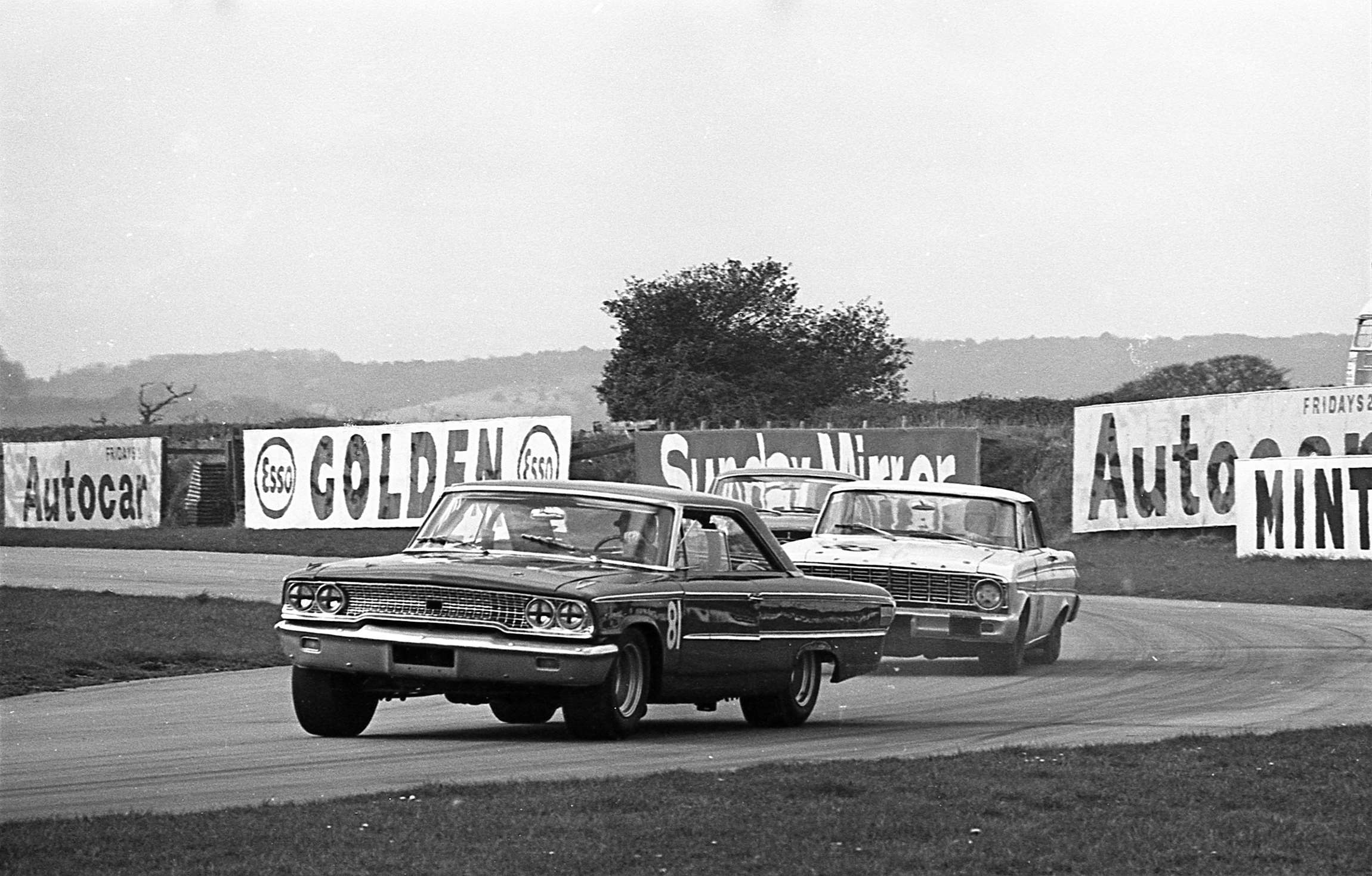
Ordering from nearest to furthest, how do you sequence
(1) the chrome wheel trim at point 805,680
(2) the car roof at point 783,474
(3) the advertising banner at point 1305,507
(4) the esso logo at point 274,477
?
(1) the chrome wheel trim at point 805,680
(2) the car roof at point 783,474
(3) the advertising banner at point 1305,507
(4) the esso logo at point 274,477

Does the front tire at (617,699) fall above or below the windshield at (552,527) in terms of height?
below

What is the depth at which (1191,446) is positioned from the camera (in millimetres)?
35688

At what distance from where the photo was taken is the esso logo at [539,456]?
127 feet

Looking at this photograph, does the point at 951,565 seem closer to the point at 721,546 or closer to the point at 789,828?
the point at 721,546

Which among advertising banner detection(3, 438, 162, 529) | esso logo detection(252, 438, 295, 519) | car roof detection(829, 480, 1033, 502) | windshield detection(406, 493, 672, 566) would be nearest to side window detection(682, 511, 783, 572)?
windshield detection(406, 493, 672, 566)

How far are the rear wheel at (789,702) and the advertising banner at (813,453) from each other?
23.2 metres

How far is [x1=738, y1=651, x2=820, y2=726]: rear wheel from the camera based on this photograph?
12.0 m

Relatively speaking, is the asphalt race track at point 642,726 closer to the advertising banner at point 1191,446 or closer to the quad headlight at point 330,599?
the quad headlight at point 330,599

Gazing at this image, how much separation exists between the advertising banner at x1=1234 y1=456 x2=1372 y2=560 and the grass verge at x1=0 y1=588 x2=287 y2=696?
604 inches

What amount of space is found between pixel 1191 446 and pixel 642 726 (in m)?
25.3

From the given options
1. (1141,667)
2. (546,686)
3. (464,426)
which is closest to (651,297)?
(464,426)

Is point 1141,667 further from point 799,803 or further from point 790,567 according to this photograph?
point 799,803

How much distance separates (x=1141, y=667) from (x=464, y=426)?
25314 mm

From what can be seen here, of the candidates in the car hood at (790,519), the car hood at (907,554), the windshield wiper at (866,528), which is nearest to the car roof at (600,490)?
the car hood at (907,554)
